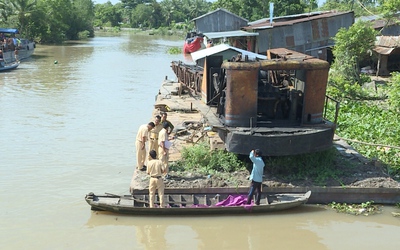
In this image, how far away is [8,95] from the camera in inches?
832

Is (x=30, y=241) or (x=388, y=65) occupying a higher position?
(x=388, y=65)

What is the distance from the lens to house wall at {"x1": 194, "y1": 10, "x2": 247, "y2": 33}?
30469 mm

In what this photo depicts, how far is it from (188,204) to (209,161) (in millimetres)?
1230

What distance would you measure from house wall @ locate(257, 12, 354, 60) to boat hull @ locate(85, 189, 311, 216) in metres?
16.3

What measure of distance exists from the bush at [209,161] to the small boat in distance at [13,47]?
24385mm

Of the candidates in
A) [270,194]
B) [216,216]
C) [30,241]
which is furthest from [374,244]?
[30,241]

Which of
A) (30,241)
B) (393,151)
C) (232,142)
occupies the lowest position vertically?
(30,241)

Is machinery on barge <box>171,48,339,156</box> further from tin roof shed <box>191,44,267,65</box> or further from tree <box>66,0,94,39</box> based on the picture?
tree <box>66,0,94,39</box>

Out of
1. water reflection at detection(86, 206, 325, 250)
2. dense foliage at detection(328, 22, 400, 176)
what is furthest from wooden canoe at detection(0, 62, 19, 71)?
water reflection at detection(86, 206, 325, 250)

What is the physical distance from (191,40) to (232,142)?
20605mm

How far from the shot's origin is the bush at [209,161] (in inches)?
354

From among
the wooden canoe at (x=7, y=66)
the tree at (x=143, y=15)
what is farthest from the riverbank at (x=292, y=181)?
the tree at (x=143, y=15)

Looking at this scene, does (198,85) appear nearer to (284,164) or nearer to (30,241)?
(284,164)

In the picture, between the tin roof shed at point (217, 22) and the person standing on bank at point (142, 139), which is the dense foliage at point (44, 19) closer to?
the tin roof shed at point (217, 22)
